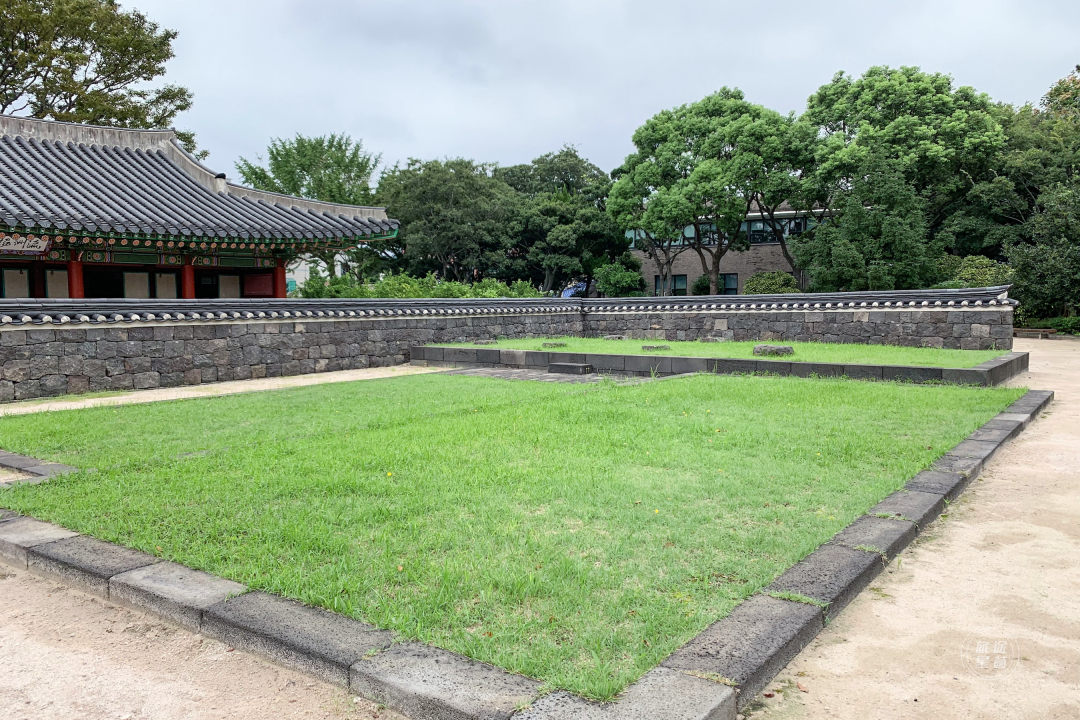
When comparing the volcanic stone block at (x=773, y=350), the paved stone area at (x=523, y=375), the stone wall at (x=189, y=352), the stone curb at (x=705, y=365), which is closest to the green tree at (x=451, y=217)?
the stone wall at (x=189, y=352)

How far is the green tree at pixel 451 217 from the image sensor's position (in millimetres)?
29609

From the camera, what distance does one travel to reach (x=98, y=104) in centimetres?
→ 2241

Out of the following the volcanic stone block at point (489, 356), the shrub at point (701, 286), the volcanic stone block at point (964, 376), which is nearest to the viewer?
the volcanic stone block at point (964, 376)

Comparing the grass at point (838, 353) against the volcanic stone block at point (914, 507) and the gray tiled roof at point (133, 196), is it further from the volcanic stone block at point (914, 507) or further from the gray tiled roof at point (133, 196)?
the volcanic stone block at point (914, 507)

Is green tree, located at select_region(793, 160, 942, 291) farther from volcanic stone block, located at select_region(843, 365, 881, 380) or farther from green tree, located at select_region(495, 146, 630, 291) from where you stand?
volcanic stone block, located at select_region(843, 365, 881, 380)

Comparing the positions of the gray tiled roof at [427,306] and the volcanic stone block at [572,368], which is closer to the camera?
the gray tiled roof at [427,306]

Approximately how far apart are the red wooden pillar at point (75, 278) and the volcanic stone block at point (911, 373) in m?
13.6

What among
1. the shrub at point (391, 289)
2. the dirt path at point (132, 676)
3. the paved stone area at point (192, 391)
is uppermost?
the shrub at point (391, 289)

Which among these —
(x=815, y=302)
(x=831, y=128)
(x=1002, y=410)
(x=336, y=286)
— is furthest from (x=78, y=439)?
(x=831, y=128)

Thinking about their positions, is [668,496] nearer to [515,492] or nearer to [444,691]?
[515,492]

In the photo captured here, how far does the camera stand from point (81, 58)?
22.3m

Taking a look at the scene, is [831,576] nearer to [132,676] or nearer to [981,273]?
[132,676]

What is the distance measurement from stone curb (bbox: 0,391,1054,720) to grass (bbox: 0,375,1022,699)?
0.08 metres

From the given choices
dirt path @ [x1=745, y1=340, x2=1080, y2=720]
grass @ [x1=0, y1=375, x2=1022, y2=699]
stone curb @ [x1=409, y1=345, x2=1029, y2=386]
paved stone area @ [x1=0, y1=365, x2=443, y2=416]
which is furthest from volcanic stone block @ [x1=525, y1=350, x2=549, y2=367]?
dirt path @ [x1=745, y1=340, x2=1080, y2=720]
